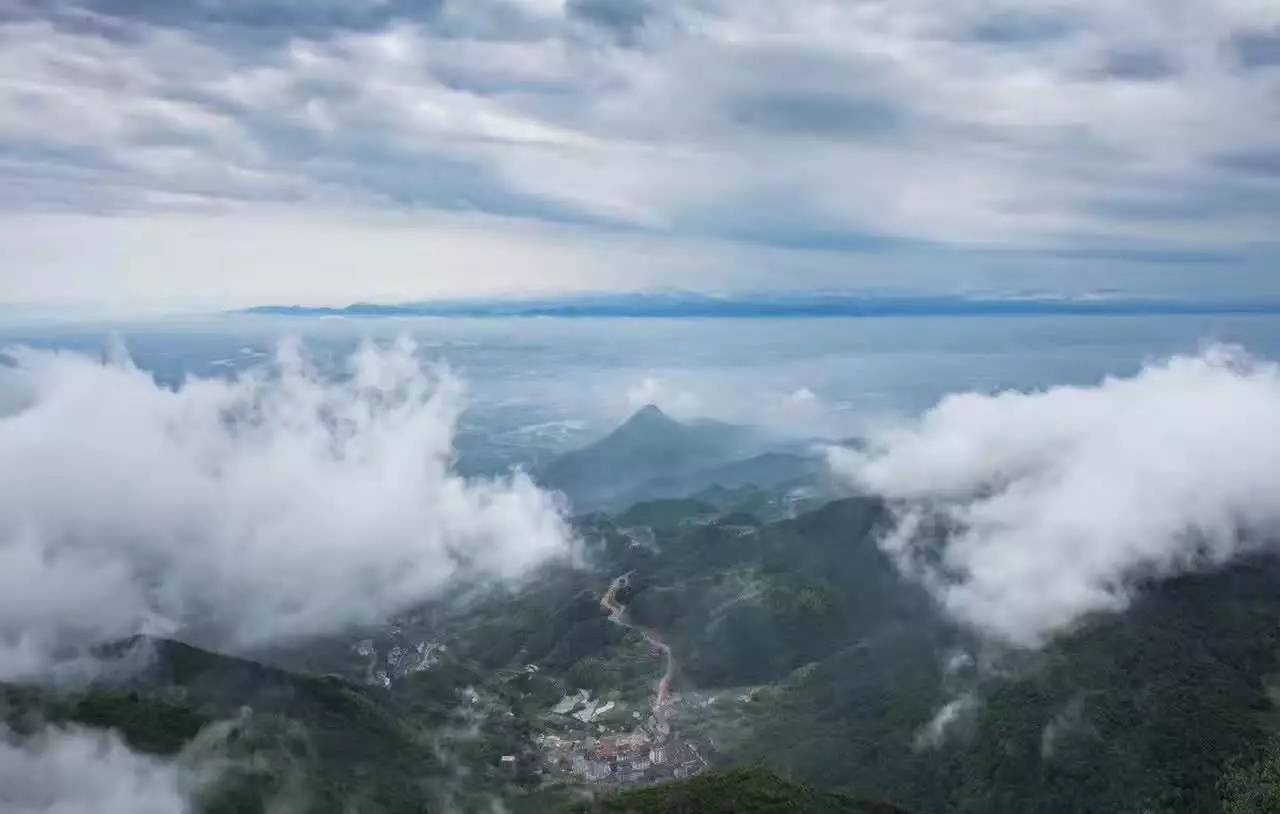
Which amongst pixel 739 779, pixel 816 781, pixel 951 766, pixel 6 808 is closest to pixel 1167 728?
pixel 951 766

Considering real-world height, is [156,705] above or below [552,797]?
A: above

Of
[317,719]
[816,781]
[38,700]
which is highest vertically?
[38,700]

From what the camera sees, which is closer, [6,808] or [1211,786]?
[6,808]

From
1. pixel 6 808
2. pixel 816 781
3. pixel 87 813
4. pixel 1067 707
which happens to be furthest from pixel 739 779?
pixel 6 808

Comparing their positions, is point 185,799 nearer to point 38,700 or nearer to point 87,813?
point 87,813

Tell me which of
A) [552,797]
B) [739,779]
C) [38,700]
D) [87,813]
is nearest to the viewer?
[87,813]

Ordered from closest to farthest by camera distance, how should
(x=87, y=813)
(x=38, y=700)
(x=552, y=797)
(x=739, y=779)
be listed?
1. (x=87, y=813)
2. (x=739, y=779)
3. (x=38, y=700)
4. (x=552, y=797)

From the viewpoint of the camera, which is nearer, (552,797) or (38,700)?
(38,700)

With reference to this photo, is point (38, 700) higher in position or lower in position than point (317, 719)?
higher

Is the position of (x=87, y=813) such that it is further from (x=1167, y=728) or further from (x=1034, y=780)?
(x=1167, y=728)
